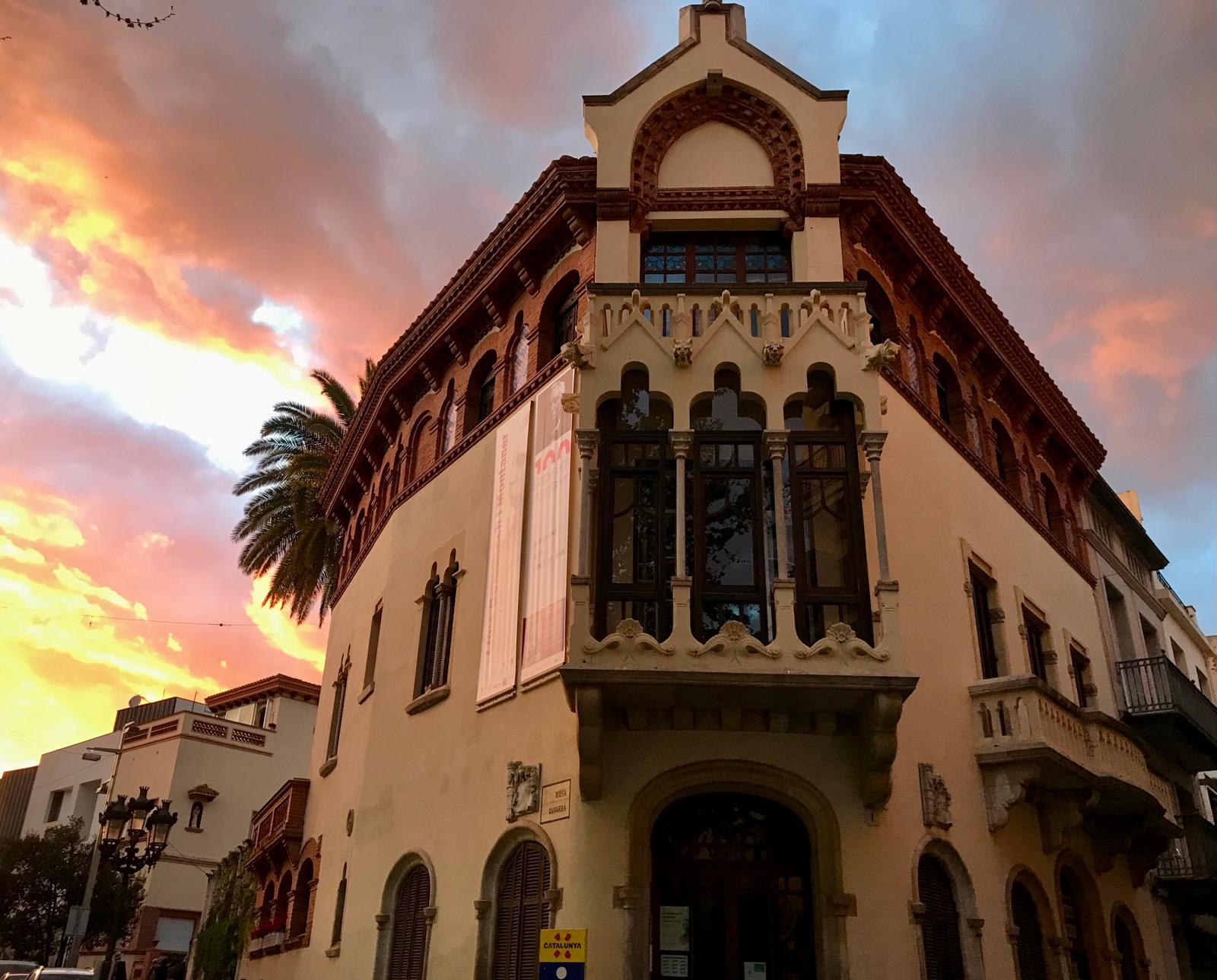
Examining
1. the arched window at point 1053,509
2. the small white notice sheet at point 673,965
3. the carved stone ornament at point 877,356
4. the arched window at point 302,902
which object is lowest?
the small white notice sheet at point 673,965

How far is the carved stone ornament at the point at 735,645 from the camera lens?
10.8m

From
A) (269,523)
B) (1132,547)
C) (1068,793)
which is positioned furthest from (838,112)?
(269,523)

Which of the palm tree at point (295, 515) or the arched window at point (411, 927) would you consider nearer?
the arched window at point (411, 927)

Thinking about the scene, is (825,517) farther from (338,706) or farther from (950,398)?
(338,706)

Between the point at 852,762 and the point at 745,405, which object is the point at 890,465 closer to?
the point at 745,405

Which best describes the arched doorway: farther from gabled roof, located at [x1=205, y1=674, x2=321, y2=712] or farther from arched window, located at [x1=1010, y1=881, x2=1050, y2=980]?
gabled roof, located at [x1=205, y1=674, x2=321, y2=712]

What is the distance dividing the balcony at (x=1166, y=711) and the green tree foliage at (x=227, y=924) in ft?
66.5

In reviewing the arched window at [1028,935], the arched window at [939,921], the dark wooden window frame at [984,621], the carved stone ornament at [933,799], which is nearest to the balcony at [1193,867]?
the arched window at [1028,935]

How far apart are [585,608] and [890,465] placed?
5.51 metres

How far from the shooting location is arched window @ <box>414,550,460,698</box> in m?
16.1

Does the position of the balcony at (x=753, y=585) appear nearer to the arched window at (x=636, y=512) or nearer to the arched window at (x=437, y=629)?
the arched window at (x=636, y=512)

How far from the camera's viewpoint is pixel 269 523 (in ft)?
99.7

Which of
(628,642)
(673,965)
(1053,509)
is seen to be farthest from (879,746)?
(1053,509)

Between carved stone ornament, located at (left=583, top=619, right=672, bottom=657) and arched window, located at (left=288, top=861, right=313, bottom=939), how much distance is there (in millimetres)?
11416
